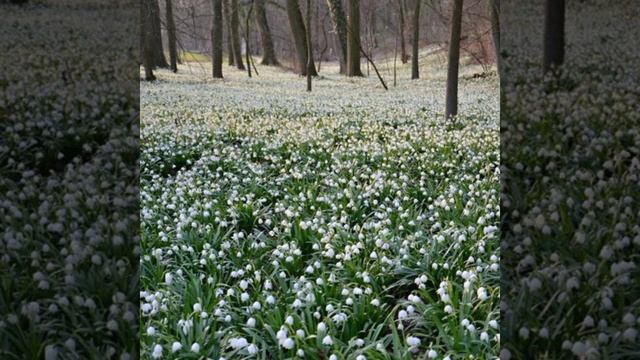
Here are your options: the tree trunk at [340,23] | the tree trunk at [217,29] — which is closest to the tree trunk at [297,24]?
the tree trunk at [340,23]

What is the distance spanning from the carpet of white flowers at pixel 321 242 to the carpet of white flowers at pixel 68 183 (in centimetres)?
33

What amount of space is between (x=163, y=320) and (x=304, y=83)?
701 inches

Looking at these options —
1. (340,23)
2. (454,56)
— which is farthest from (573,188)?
(340,23)

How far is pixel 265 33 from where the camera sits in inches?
1048

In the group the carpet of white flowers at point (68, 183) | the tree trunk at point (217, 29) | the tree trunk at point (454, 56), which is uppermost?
the tree trunk at point (217, 29)

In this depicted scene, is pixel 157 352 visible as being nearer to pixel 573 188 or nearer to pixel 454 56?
pixel 573 188

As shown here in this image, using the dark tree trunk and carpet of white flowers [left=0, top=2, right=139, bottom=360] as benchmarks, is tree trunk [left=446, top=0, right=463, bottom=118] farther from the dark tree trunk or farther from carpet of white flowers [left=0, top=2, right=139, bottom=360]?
the dark tree trunk

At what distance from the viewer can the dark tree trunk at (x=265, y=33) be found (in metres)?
24.6

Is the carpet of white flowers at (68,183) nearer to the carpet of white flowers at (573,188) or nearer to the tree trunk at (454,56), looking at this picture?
the carpet of white flowers at (573,188)

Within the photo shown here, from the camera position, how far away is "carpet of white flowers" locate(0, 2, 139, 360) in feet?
7.47

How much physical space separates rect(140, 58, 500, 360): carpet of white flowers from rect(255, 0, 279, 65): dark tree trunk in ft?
55.4

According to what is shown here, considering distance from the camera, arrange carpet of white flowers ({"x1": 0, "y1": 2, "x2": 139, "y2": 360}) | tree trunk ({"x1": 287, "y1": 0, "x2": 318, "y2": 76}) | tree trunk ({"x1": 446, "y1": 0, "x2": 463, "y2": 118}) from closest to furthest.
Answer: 1. carpet of white flowers ({"x1": 0, "y1": 2, "x2": 139, "y2": 360})
2. tree trunk ({"x1": 446, "y1": 0, "x2": 463, "y2": 118})
3. tree trunk ({"x1": 287, "y1": 0, "x2": 318, "y2": 76})

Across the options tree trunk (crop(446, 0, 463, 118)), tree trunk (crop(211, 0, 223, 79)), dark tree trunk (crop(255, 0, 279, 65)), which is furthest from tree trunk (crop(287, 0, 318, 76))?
tree trunk (crop(446, 0, 463, 118))

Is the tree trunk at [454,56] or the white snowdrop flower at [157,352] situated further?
the tree trunk at [454,56]
